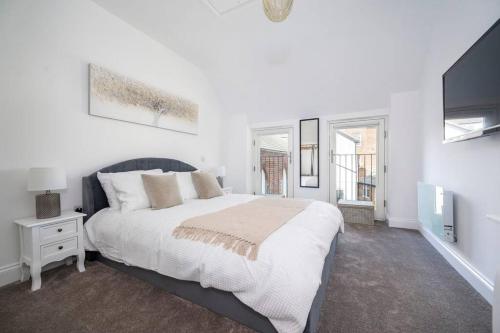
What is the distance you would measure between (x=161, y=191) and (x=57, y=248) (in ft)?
3.27

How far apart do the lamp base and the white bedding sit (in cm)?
34

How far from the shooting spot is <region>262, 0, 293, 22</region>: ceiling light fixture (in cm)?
151

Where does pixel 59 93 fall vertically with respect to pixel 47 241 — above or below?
above

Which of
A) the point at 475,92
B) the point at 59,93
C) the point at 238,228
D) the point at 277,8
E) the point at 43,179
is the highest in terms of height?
the point at 277,8

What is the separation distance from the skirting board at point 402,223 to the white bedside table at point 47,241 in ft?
14.3

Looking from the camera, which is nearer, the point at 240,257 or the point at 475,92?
the point at 240,257

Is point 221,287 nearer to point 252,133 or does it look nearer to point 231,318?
point 231,318

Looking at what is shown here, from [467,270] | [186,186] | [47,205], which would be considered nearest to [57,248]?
[47,205]

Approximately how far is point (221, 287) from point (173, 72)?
3.44 m

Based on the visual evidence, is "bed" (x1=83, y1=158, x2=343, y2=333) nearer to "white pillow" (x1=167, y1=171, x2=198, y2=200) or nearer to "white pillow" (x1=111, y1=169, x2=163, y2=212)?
"white pillow" (x1=111, y1=169, x2=163, y2=212)

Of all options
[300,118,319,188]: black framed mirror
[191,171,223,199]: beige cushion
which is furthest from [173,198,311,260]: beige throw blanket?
[300,118,319,188]: black framed mirror

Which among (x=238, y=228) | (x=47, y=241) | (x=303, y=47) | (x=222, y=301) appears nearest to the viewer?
(x=222, y=301)

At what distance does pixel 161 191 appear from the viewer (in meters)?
2.35

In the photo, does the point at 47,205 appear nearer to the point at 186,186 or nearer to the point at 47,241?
the point at 47,241
